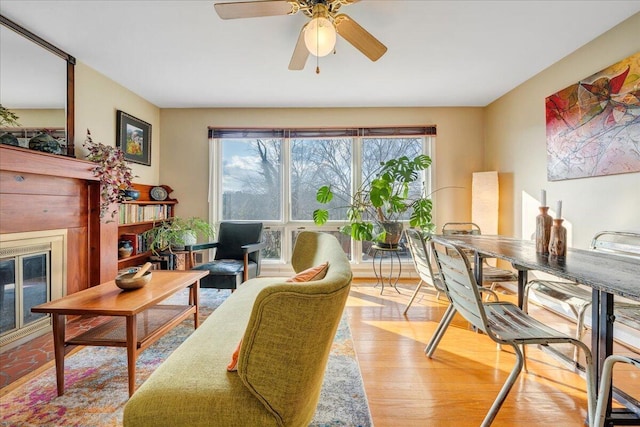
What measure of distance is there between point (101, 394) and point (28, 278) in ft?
4.30

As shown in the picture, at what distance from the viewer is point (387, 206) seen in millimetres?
3797

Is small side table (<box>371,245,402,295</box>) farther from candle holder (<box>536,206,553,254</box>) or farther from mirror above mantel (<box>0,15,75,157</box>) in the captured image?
mirror above mantel (<box>0,15,75,157</box>)

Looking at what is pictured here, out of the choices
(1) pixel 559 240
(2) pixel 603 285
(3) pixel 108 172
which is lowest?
(2) pixel 603 285

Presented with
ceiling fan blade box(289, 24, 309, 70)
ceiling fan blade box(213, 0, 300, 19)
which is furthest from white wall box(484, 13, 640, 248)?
ceiling fan blade box(213, 0, 300, 19)

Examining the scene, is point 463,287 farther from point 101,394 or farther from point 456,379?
point 101,394

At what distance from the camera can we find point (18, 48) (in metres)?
2.21

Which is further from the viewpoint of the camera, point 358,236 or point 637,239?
point 358,236

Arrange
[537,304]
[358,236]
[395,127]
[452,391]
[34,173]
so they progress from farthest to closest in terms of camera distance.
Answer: [395,127]
[358,236]
[537,304]
[34,173]
[452,391]

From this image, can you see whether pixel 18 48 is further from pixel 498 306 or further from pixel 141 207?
pixel 498 306

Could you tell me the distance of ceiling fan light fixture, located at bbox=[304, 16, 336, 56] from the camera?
1599 millimetres

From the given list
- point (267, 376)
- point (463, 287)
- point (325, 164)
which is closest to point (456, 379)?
point (463, 287)

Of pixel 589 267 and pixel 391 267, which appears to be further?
pixel 391 267

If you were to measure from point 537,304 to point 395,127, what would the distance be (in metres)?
2.59

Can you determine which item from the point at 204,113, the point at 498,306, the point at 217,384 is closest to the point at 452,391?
the point at 498,306
